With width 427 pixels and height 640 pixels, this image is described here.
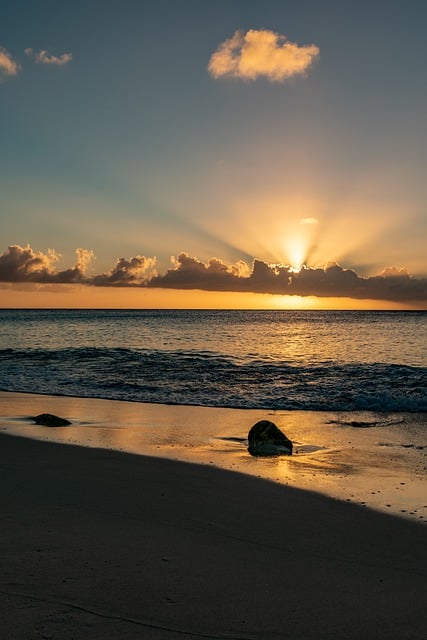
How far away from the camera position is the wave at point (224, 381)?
18406 mm

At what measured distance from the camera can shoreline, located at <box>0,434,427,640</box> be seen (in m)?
3.95

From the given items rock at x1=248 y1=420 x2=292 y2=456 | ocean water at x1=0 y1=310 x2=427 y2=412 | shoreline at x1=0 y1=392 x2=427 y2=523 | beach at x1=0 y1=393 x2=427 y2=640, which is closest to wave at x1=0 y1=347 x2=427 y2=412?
ocean water at x1=0 y1=310 x2=427 y2=412

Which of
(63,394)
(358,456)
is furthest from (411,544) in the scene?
(63,394)

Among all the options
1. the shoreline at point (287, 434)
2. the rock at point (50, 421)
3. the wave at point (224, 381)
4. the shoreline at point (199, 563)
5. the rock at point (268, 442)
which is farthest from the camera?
the wave at point (224, 381)

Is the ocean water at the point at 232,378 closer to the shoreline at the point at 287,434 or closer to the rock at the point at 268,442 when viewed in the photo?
the shoreline at the point at 287,434

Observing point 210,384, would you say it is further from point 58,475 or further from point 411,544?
point 411,544

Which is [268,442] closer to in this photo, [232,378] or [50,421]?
[50,421]

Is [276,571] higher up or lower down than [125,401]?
higher up

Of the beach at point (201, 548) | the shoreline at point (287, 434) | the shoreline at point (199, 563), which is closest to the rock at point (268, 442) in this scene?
the shoreline at point (287, 434)

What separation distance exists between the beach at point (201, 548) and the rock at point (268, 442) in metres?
0.34

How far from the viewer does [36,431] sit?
11680 mm

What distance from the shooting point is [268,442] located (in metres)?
10.3

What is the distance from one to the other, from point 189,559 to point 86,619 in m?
1.30

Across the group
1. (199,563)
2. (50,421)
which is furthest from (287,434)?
(199,563)
